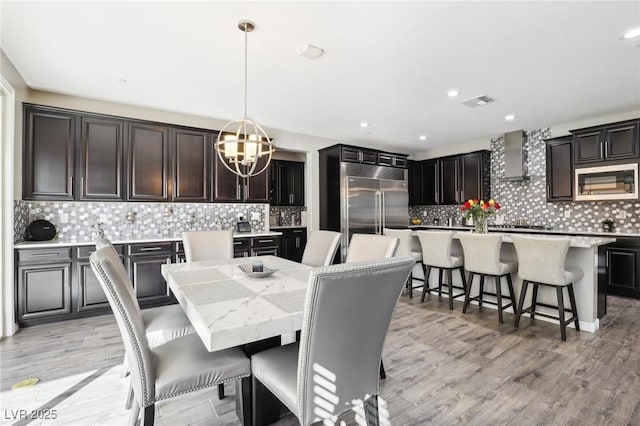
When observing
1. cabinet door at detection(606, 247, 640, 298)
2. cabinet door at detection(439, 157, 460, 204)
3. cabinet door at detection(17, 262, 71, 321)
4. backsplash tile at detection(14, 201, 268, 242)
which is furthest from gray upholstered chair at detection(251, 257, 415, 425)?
cabinet door at detection(439, 157, 460, 204)

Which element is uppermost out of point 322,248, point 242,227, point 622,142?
point 622,142

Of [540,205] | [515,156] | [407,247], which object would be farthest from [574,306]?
[515,156]

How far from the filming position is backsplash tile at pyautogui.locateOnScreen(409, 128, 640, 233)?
4625 mm

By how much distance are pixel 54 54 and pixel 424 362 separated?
417 centimetres

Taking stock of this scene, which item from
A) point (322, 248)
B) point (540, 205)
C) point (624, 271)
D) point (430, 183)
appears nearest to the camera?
point (322, 248)

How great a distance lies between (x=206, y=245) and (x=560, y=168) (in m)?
5.43

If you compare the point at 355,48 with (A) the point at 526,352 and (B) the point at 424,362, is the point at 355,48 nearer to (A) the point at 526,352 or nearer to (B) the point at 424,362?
(B) the point at 424,362

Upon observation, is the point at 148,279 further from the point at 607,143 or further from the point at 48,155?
the point at 607,143

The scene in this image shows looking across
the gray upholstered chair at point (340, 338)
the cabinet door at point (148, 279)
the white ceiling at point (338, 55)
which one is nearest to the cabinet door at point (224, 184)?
the white ceiling at point (338, 55)

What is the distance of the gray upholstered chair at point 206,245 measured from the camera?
3055 millimetres

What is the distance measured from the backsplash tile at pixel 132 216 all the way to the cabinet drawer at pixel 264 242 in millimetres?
460

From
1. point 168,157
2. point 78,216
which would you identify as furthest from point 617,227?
point 78,216

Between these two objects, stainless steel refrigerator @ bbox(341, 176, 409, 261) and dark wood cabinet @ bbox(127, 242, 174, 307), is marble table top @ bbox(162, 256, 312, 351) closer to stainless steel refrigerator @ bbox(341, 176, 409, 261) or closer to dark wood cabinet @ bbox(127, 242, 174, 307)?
dark wood cabinet @ bbox(127, 242, 174, 307)

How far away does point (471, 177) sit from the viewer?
6.12 meters
